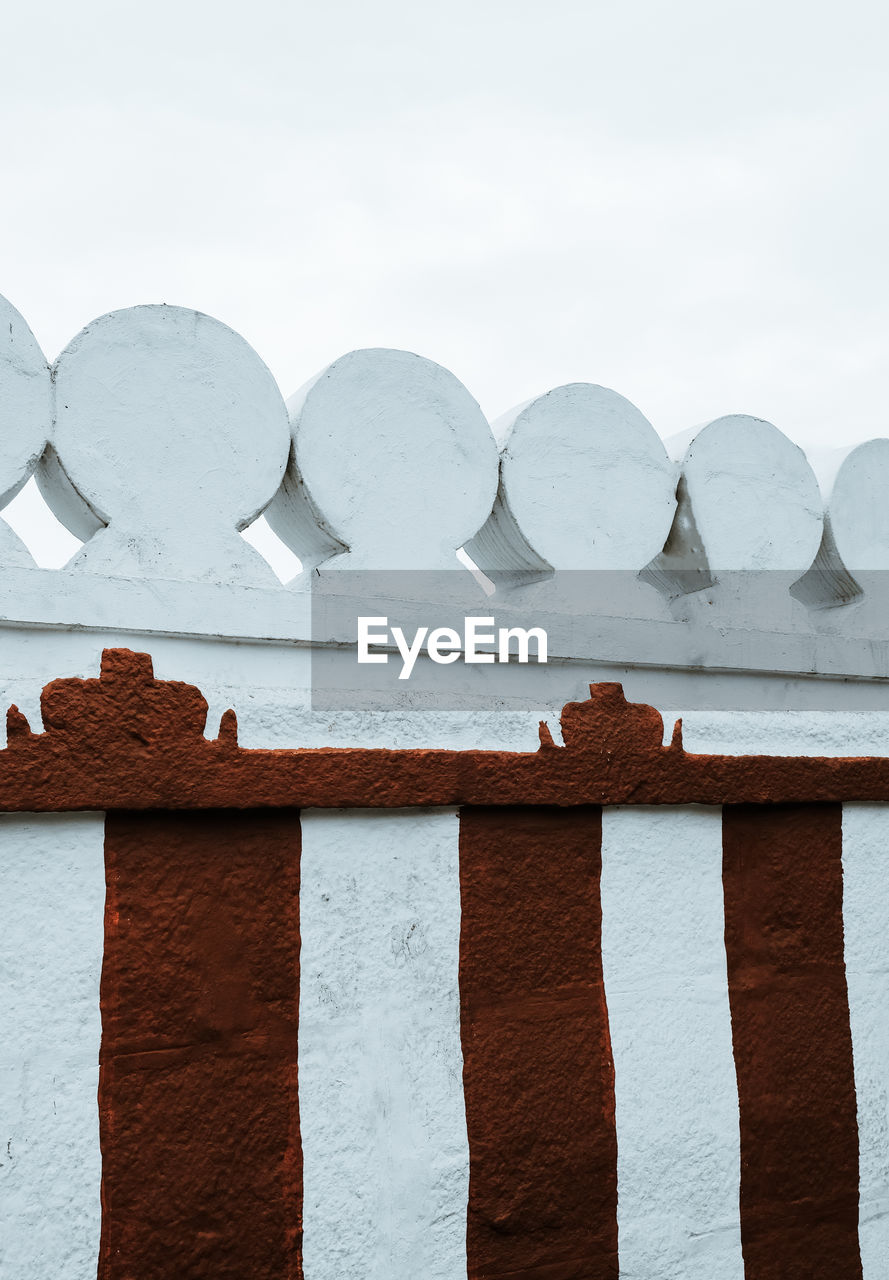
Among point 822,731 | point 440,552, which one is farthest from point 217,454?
point 822,731

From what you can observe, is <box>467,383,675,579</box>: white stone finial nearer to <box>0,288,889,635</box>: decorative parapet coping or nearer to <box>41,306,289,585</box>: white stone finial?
<box>0,288,889,635</box>: decorative parapet coping

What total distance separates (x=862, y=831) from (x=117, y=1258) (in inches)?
49.2

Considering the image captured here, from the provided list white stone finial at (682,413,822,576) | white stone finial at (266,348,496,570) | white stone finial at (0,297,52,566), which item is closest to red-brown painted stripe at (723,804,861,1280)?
white stone finial at (682,413,822,576)

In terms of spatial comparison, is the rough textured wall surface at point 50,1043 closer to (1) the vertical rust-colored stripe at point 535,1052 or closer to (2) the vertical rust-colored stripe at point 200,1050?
(2) the vertical rust-colored stripe at point 200,1050

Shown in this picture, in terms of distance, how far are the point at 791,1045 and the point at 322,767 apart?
873 mm

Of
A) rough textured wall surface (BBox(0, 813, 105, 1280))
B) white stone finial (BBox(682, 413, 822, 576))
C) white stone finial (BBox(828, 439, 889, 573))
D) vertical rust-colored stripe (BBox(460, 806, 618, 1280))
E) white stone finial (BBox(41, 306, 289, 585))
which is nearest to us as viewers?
rough textured wall surface (BBox(0, 813, 105, 1280))

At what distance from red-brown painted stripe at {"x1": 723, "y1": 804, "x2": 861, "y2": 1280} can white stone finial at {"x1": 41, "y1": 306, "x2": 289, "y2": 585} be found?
0.87 m

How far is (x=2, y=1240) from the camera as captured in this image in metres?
1.25

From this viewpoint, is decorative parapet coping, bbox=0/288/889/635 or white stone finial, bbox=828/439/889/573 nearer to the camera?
decorative parapet coping, bbox=0/288/889/635

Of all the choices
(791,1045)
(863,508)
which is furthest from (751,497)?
(791,1045)

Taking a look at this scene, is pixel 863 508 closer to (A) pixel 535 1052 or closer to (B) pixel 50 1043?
(A) pixel 535 1052

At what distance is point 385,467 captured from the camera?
61.6 inches

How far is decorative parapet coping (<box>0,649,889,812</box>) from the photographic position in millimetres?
1296

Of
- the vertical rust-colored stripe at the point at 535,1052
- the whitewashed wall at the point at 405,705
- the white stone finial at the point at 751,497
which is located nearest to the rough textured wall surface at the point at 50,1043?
the whitewashed wall at the point at 405,705
